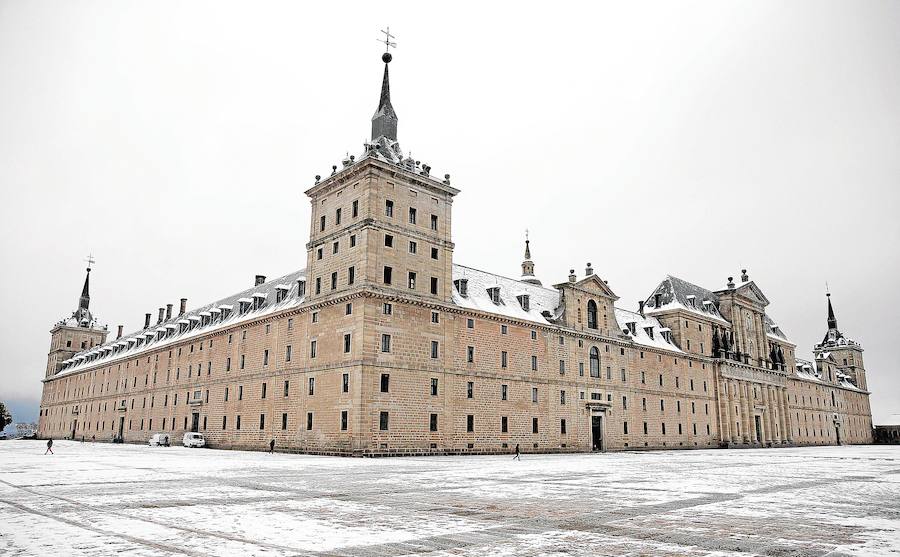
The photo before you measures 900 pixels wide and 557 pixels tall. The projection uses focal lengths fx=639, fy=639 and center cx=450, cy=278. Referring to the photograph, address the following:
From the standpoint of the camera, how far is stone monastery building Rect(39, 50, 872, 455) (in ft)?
160

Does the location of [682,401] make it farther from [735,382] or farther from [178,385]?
[178,385]

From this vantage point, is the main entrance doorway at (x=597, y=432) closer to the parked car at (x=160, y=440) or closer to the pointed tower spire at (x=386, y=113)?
the pointed tower spire at (x=386, y=113)

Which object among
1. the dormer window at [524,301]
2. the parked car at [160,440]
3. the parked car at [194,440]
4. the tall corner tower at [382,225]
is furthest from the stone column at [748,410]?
the parked car at [160,440]

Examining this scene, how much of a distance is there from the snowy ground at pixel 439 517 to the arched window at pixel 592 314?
44850mm

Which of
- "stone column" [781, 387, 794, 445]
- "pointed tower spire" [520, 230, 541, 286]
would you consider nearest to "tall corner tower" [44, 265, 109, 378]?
"pointed tower spire" [520, 230, 541, 286]

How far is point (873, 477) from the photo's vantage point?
2627 centimetres

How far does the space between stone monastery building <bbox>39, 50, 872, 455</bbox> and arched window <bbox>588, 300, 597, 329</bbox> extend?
24cm

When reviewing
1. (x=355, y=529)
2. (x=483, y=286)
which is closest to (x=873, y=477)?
(x=355, y=529)

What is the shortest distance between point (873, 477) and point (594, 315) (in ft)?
140

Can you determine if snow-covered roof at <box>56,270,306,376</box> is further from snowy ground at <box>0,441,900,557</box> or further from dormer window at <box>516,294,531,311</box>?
snowy ground at <box>0,441,900,557</box>

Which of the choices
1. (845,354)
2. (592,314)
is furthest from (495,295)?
(845,354)

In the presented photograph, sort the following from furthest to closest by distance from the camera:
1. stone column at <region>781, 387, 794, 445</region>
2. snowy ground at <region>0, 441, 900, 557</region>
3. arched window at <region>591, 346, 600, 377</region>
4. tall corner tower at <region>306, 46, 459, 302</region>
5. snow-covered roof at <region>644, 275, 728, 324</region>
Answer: stone column at <region>781, 387, 794, 445</region> < snow-covered roof at <region>644, 275, 728, 324</region> < arched window at <region>591, 346, 600, 377</region> < tall corner tower at <region>306, 46, 459, 302</region> < snowy ground at <region>0, 441, 900, 557</region>

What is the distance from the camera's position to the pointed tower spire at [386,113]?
56.5 meters

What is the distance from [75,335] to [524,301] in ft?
323
